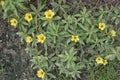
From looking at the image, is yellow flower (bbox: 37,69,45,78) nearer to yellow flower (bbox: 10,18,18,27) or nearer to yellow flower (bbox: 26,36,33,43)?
yellow flower (bbox: 26,36,33,43)

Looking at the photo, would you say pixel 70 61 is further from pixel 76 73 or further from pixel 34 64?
pixel 34 64

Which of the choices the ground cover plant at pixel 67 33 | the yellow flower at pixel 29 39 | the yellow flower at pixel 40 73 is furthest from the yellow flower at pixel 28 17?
the yellow flower at pixel 40 73

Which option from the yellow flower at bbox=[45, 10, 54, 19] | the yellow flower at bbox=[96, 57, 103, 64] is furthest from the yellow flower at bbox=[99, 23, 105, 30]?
the yellow flower at bbox=[45, 10, 54, 19]

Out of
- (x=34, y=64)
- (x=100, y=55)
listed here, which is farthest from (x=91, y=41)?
(x=34, y=64)

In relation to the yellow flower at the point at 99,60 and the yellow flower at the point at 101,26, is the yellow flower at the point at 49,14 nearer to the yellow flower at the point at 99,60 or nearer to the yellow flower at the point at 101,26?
the yellow flower at the point at 101,26

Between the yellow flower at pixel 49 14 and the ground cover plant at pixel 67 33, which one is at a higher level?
the yellow flower at pixel 49 14

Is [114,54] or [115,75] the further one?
[115,75]

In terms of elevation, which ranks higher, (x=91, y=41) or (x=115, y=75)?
(x=91, y=41)

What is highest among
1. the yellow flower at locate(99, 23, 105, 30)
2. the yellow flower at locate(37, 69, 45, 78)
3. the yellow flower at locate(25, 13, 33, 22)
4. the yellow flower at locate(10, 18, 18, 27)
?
the yellow flower at locate(25, 13, 33, 22)
